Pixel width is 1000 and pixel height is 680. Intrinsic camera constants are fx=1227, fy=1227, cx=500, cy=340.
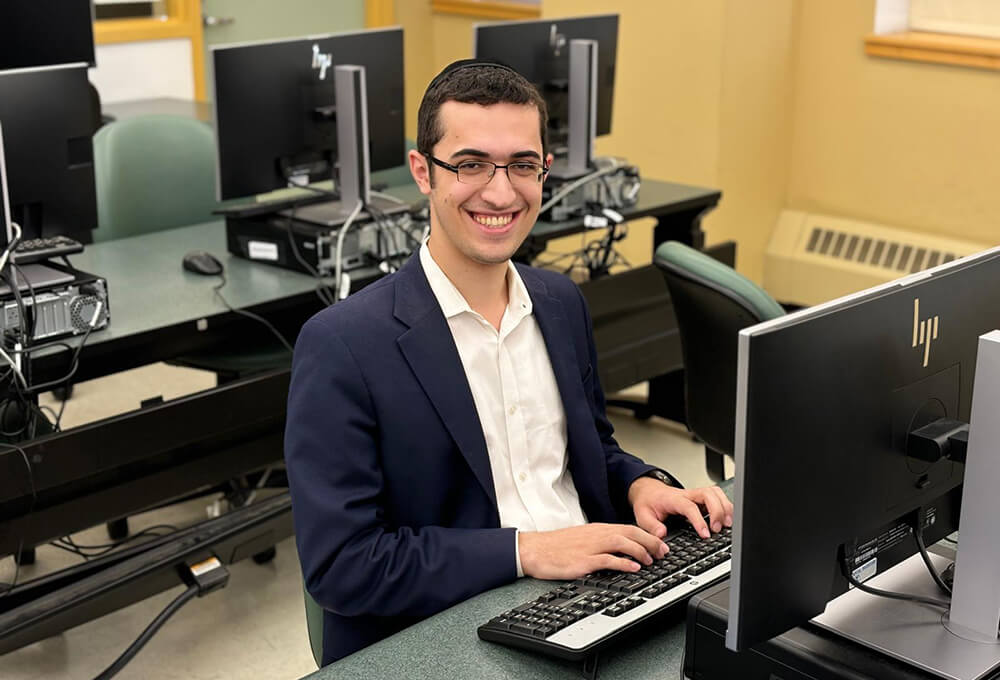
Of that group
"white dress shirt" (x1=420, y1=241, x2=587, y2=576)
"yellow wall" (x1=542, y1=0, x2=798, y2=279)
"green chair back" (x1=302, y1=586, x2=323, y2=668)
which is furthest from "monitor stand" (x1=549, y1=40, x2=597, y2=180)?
"green chair back" (x1=302, y1=586, x2=323, y2=668)

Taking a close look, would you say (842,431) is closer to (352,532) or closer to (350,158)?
(352,532)

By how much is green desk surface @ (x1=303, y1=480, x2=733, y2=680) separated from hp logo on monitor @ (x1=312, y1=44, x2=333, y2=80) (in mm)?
1806

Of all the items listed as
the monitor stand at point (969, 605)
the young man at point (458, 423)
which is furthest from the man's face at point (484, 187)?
the monitor stand at point (969, 605)

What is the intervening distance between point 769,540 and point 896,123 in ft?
12.0

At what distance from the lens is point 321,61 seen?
113 inches

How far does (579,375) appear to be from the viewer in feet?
5.34

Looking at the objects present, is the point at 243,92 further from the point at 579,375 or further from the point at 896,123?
the point at 896,123

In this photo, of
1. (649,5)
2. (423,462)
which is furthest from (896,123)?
(423,462)

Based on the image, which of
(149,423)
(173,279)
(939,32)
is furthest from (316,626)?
(939,32)

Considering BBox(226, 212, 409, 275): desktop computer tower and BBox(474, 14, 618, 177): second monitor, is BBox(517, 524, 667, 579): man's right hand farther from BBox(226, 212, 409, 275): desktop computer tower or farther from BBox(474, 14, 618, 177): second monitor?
BBox(474, 14, 618, 177): second monitor

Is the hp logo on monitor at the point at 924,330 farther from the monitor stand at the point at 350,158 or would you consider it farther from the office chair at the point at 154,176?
the office chair at the point at 154,176

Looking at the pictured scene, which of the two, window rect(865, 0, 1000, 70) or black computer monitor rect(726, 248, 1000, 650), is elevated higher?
window rect(865, 0, 1000, 70)

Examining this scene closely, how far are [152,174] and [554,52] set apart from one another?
113cm

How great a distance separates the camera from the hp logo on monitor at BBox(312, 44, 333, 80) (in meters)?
2.85
